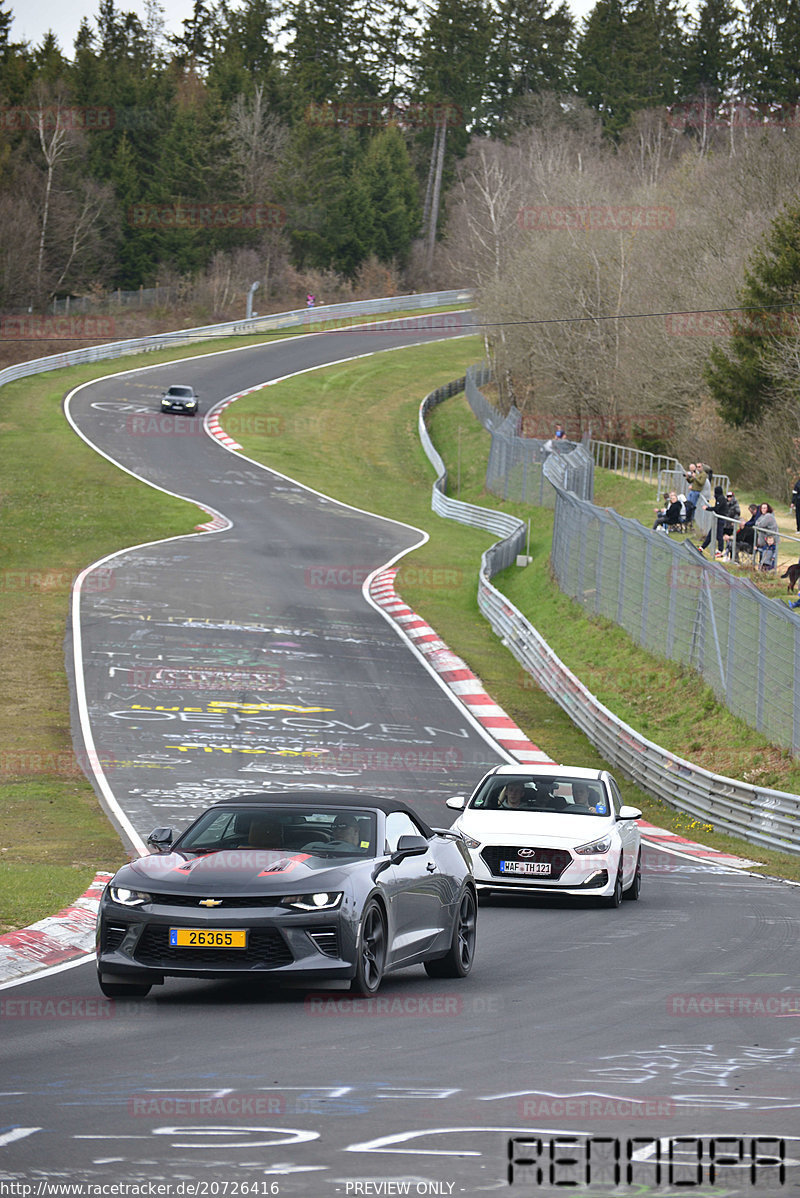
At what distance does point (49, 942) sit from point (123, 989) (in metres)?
2.48

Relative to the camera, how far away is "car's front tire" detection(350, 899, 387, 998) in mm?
9867

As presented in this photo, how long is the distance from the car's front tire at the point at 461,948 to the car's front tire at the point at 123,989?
7.32 feet

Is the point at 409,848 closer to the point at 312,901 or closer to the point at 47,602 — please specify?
the point at 312,901

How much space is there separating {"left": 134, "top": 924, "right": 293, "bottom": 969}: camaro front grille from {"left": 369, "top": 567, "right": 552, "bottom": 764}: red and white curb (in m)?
17.5

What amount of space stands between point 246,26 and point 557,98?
84.7 feet

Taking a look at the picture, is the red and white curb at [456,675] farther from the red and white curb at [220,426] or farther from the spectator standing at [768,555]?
the red and white curb at [220,426]

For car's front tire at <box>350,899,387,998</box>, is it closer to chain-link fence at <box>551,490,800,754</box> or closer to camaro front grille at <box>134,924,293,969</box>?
camaro front grille at <box>134,924,293,969</box>

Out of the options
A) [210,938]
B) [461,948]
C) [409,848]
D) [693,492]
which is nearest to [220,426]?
[693,492]

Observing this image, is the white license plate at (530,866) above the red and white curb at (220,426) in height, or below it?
below

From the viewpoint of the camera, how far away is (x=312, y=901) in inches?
384

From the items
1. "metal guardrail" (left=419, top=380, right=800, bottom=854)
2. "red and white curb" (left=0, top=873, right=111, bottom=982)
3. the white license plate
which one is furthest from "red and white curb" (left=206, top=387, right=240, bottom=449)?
"red and white curb" (left=0, top=873, right=111, bottom=982)

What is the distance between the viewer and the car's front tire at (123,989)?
991cm

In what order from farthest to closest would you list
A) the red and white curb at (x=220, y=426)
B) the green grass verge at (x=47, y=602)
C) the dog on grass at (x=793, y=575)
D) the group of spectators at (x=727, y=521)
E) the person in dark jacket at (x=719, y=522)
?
1. the red and white curb at (x=220, y=426)
2. the person in dark jacket at (x=719, y=522)
3. the group of spectators at (x=727, y=521)
4. the dog on grass at (x=793, y=575)
5. the green grass verge at (x=47, y=602)

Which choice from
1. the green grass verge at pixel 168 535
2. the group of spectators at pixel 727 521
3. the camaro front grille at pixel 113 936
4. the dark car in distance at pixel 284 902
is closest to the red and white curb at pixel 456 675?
the green grass verge at pixel 168 535
